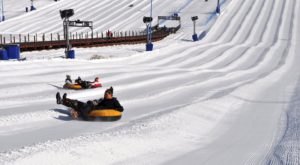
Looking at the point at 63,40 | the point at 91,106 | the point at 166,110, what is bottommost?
the point at 166,110

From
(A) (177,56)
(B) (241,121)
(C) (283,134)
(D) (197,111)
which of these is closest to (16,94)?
(D) (197,111)

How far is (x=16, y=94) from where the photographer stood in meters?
12.3

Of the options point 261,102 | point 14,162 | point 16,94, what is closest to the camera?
point 14,162

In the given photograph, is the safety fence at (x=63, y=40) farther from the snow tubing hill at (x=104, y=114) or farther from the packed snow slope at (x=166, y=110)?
the snow tubing hill at (x=104, y=114)

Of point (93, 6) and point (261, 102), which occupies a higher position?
point (93, 6)

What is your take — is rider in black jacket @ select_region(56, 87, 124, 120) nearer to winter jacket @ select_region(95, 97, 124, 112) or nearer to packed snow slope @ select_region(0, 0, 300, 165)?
winter jacket @ select_region(95, 97, 124, 112)

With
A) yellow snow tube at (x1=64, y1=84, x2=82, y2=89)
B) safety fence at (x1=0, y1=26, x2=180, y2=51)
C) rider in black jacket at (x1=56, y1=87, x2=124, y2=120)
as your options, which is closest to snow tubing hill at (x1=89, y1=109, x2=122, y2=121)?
rider in black jacket at (x1=56, y1=87, x2=124, y2=120)

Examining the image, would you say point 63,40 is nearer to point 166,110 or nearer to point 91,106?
point 166,110

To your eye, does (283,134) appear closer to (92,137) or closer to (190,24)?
(92,137)

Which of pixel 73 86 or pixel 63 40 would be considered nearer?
pixel 73 86

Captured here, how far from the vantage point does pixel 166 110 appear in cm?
1145

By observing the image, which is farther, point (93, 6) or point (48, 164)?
point (93, 6)

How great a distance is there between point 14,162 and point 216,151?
350 cm

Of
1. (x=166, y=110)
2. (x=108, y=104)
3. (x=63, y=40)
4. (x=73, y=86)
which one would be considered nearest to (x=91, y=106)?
(x=108, y=104)
